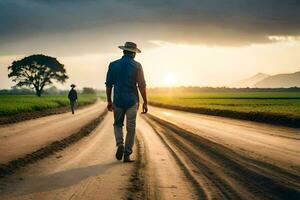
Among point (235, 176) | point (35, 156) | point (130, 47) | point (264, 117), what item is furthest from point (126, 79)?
point (264, 117)

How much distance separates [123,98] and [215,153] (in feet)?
8.49

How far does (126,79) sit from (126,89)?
0.68ft

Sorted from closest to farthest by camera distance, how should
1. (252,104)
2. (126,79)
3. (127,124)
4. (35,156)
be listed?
(127,124), (126,79), (35,156), (252,104)

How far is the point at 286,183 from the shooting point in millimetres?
6566

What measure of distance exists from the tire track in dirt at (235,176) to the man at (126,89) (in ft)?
4.13

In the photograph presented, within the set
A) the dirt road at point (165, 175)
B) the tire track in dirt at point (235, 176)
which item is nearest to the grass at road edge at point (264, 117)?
the dirt road at point (165, 175)

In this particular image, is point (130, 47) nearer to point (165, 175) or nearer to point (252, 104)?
point (165, 175)

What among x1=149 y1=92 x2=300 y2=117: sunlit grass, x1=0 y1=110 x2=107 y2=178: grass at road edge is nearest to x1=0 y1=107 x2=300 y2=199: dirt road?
x1=0 y1=110 x2=107 y2=178: grass at road edge

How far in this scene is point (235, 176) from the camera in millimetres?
7121

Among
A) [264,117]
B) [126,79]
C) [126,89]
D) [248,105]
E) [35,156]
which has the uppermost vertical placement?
[126,79]

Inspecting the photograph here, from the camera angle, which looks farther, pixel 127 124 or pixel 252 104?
pixel 252 104

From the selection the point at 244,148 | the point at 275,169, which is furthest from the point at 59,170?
the point at 244,148

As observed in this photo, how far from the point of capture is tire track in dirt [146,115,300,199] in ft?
19.2

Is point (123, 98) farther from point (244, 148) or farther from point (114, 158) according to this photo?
point (244, 148)
